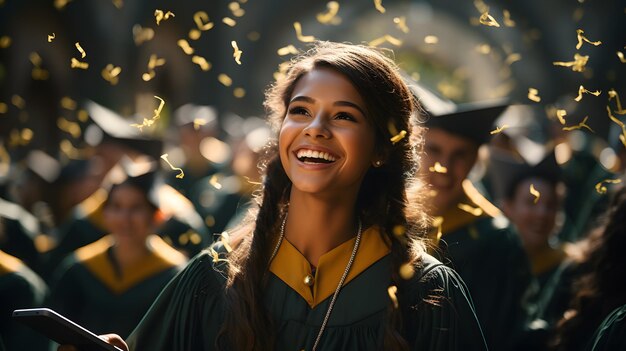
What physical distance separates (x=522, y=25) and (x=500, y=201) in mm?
29445

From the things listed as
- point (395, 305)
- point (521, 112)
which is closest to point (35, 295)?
point (395, 305)

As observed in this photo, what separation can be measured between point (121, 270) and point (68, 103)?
15.0 metres

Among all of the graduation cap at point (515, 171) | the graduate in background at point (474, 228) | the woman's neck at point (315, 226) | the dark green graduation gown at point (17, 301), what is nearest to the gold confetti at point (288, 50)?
the woman's neck at point (315, 226)

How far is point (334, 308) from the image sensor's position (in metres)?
4.07

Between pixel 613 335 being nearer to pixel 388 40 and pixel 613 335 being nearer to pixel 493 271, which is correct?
pixel 388 40

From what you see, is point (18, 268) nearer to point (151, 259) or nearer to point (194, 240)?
point (151, 259)

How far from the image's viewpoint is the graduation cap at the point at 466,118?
6562 millimetres

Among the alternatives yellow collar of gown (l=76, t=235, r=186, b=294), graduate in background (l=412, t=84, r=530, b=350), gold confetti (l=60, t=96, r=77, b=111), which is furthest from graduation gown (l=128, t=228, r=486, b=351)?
gold confetti (l=60, t=96, r=77, b=111)

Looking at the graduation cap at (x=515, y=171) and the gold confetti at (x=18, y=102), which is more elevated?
the gold confetti at (x=18, y=102)

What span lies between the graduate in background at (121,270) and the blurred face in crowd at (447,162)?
1.75m

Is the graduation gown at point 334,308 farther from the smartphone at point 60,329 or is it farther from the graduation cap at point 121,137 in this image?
the graduation cap at point 121,137

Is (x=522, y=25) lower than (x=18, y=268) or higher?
higher

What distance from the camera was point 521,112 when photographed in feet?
84.4

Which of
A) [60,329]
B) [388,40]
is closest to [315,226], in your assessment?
[60,329]
